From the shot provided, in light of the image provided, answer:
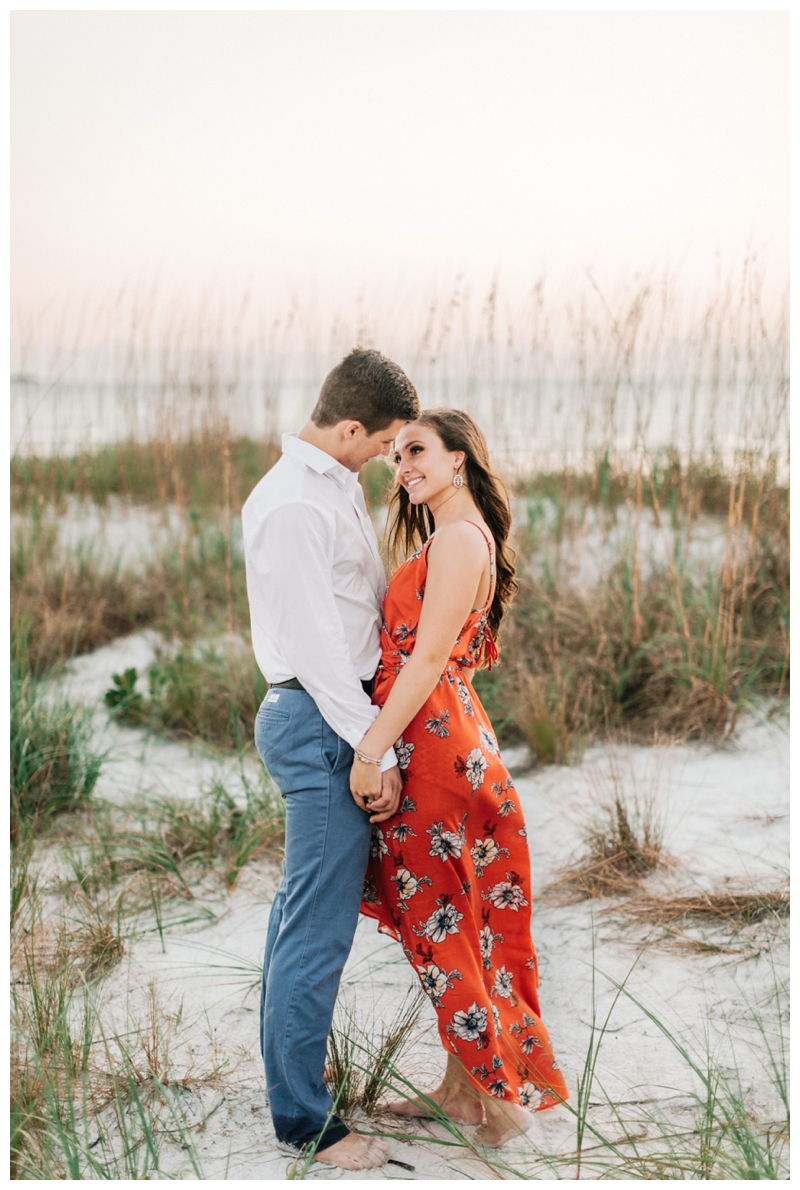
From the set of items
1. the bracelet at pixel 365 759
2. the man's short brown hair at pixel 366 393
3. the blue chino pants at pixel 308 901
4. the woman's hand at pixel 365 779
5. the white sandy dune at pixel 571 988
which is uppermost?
the man's short brown hair at pixel 366 393

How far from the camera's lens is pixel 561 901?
3172 millimetres

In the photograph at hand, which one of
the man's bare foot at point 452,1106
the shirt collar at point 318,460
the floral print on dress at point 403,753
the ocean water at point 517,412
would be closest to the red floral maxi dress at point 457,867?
the floral print on dress at point 403,753

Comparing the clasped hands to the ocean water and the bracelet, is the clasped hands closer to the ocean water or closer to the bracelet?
the bracelet

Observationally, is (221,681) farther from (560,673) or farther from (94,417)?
(94,417)

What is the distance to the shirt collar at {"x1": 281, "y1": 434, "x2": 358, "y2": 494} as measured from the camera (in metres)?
1.94

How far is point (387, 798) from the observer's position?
6.30ft

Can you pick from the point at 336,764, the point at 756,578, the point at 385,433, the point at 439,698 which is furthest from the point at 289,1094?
the point at 756,578

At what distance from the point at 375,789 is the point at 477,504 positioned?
0.72 metres

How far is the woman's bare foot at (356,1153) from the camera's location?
1.95m

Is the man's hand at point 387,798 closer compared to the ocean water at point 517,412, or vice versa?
the man's hand at point 387,798

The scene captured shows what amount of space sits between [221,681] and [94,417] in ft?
9.40

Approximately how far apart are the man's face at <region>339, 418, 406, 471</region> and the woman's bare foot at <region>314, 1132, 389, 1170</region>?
1.46 m

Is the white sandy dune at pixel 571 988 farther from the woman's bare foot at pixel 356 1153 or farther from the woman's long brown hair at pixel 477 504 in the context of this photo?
the woman's long brown hair at pixel 477 504

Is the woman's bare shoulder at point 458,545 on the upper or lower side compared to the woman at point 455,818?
upper
